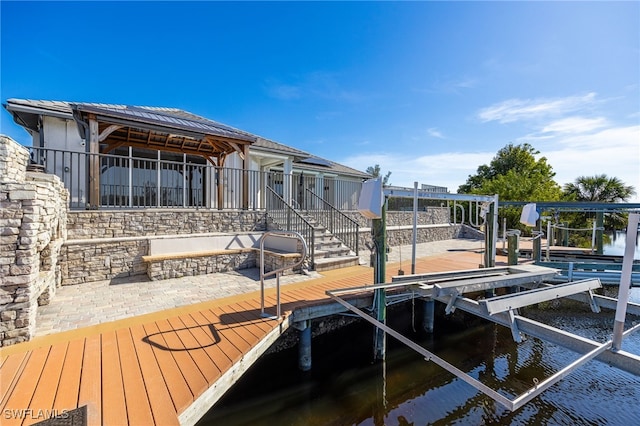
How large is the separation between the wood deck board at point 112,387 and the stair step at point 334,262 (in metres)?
4.47

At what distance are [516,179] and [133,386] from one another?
22950 mm

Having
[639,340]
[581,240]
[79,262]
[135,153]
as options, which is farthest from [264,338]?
[581,240]

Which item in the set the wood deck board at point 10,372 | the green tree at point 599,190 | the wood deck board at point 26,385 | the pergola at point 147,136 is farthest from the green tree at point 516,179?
the wood deck board at point 10,372

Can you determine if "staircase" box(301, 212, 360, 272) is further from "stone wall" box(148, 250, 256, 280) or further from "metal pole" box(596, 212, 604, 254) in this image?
"metal pole" box(596, 212, 604, 254)

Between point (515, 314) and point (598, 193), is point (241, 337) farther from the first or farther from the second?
point (598, 193)

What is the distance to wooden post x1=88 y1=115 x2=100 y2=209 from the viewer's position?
6.53 meters

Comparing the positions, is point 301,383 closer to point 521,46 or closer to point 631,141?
point 521,46

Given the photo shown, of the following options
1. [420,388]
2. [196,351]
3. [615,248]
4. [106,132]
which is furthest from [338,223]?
[615,248]

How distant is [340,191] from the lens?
1382 centimetres

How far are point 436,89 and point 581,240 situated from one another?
1600cm

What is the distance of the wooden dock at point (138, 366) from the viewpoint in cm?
213

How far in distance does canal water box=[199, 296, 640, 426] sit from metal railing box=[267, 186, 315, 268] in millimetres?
2856

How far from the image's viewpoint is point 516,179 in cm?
1873

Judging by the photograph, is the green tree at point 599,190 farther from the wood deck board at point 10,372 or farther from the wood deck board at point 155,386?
the wood deck board at point 10,372
